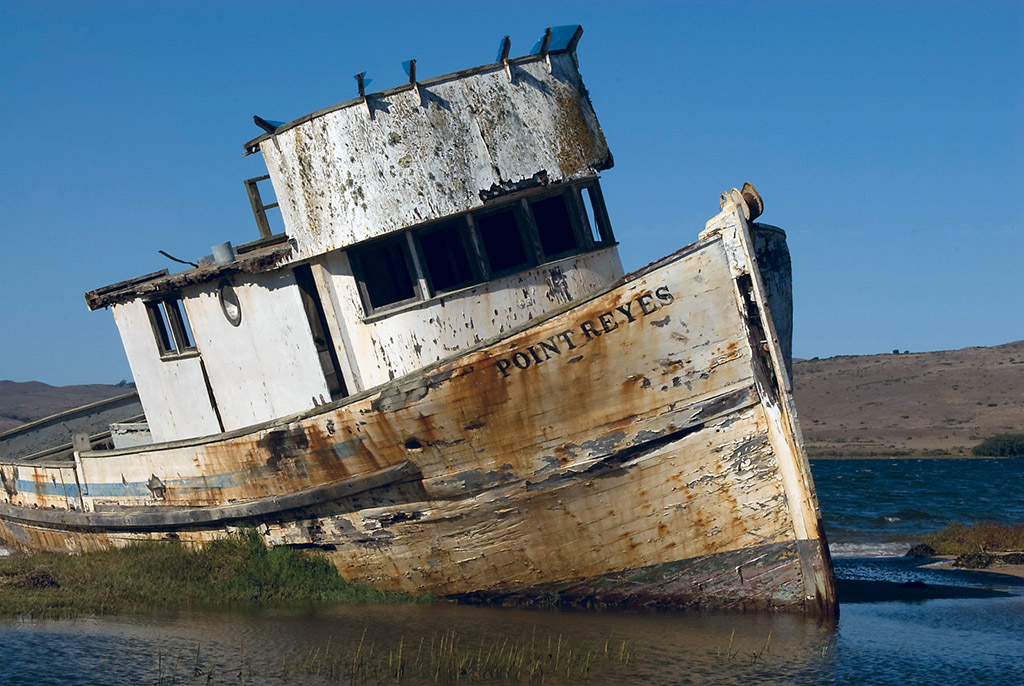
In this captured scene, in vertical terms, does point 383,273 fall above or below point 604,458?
above

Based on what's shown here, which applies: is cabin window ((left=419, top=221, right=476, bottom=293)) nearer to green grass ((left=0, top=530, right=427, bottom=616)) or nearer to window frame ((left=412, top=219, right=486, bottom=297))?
window frame ((left=412, top=219, right=486, bottom=297))

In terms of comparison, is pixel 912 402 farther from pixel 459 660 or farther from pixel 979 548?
pixel 459 660

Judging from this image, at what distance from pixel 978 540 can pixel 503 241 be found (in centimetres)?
837

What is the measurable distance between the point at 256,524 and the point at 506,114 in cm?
489

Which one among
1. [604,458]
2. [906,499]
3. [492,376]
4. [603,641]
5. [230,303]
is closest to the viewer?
[603,641]

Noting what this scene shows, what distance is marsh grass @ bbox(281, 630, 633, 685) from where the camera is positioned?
7980 millimetres

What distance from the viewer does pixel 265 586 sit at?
11.0 m

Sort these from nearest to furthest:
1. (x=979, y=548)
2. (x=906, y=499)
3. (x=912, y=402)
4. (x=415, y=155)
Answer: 1. (x=415, y=155)
2. (x=979, y=548)
3. (x=906, y=499)
4. (x=912, y=402)

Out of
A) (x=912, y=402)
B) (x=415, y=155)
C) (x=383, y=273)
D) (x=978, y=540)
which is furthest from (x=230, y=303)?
(x=912, y=402)

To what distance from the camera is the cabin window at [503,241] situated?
10.6 metres

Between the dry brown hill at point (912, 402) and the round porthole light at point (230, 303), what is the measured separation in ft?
83.2

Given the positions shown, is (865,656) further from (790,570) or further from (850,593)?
(850,593)

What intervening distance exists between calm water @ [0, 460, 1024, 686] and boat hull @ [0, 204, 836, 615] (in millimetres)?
414

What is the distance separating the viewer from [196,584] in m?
11.3
